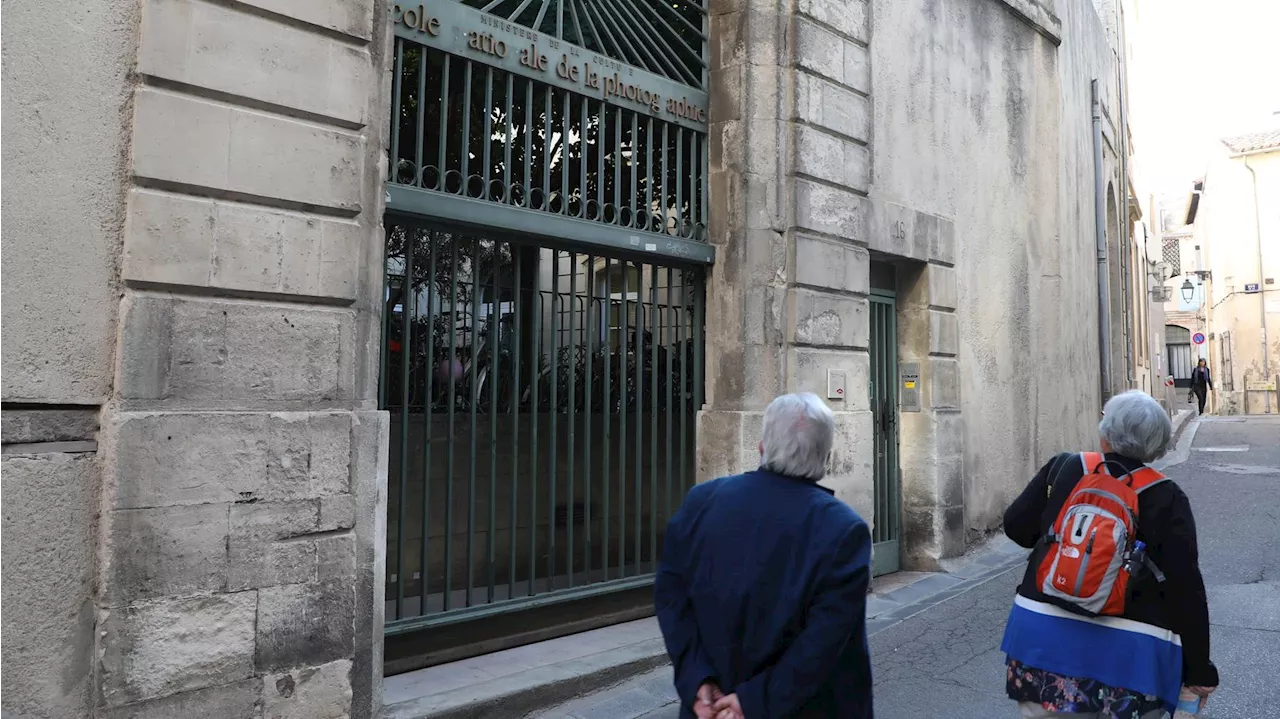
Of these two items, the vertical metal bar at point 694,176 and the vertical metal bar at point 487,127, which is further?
the vertical metal bar at point 694,176

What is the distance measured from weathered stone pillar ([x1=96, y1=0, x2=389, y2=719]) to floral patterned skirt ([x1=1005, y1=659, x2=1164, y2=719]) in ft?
8.09

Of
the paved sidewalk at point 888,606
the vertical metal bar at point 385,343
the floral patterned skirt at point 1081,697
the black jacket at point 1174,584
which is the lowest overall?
the paved sidewalk at point 888,606

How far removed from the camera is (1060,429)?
31.5 ft

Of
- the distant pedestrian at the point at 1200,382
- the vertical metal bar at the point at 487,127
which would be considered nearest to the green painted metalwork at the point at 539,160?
the vertical metal bar at the point at 487,127

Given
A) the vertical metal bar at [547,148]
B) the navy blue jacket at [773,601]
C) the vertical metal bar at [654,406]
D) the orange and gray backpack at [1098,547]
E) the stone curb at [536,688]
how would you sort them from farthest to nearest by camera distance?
the vertical metal bar at [654,406] < the vertical metal bar at [547,148] < the stone curb at [536,688] < the orange and gray backpack at [1098,547] < the navy blue jacket at [773,601]

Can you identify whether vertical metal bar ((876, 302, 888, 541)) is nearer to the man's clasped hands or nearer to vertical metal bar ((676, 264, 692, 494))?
vertical metal bar ((676, 264, 692, 494))

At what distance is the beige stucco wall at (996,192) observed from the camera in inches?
287

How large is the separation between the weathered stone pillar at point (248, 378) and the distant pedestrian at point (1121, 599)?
2507 mm

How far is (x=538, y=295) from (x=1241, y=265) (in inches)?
1442

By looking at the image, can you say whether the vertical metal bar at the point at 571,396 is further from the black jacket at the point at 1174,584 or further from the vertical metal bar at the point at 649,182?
the black jacket at the point at 1174,584

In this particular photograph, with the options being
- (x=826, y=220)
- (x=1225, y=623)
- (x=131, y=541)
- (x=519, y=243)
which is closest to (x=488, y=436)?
(x=519, y=243)

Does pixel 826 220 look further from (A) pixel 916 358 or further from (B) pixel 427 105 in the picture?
(B) pixel 427 105

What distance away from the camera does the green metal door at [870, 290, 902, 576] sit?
722cm

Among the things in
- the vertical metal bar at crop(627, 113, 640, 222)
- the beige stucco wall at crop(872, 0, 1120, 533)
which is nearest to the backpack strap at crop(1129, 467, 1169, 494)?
the vertical metal bar at crop(627, 113, 640, 222)
